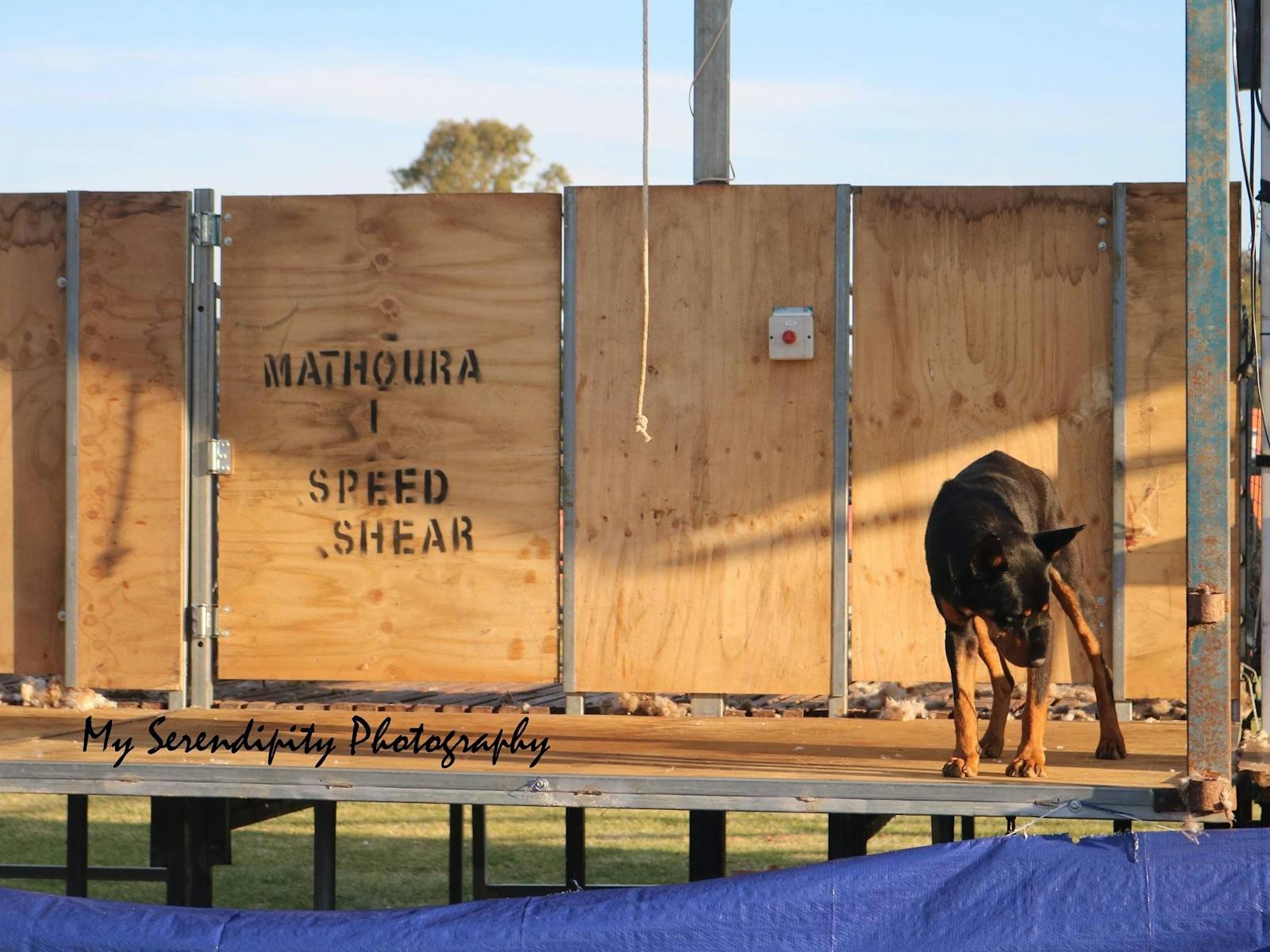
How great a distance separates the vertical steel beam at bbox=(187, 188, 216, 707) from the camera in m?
6.60

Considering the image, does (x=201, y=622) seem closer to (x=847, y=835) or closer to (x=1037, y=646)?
(x=847, y=835)

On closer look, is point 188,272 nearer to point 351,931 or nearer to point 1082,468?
point 351,931

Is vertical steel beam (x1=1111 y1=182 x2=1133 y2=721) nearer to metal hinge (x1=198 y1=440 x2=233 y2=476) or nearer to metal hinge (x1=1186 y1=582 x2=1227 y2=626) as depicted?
metal hinge (x1=1186 y1=582 x2=1227 y2=626)

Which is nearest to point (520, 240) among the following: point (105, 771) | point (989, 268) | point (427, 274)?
point (427, 274)

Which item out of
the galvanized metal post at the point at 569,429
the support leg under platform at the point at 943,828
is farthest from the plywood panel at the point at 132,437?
the support leg under platform at the point at 943,828

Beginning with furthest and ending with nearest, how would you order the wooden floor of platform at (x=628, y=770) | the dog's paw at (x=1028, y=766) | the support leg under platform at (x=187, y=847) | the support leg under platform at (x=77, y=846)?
the support leg under platform at (x=77, y=846), the support leg under platform at (x=187, y=847), the dog's paw at (x=1028, y=766), the wooden floor of platform at (x=628, y=770)

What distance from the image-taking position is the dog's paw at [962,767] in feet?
14.6

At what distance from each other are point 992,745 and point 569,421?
242cm

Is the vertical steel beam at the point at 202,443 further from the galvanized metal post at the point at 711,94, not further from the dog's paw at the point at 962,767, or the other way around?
the dog's paw at the point at 962,767

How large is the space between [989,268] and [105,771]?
4.12 m

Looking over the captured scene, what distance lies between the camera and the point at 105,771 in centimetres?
457

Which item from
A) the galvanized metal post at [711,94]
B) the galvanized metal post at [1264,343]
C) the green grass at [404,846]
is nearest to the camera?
the galvanized metal post at [1264,343]

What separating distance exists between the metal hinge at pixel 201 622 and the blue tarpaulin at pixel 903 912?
2.57m

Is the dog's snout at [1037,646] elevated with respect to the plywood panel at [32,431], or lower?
lower
